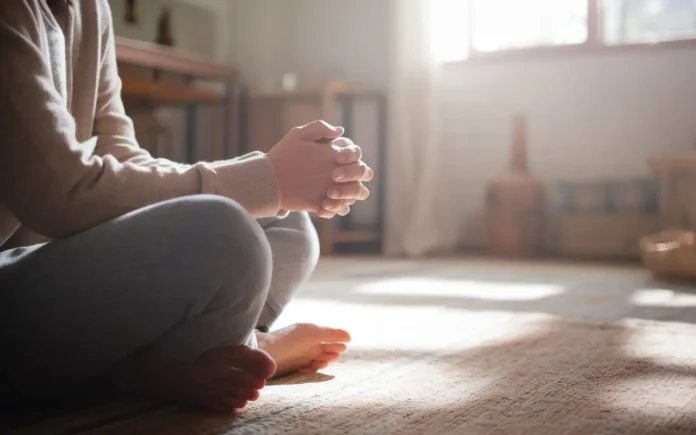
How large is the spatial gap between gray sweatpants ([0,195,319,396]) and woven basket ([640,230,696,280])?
156cm

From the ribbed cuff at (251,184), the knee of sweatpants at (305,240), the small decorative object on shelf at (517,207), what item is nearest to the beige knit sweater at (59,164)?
the ribbed cuff at (251,184)

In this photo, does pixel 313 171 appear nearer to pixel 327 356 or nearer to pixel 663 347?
pixel 327 356

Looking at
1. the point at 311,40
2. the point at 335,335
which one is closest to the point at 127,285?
the point at 335,335

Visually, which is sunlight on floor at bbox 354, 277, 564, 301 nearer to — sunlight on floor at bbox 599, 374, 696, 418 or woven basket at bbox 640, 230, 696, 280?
woven basket at bbox 640, 230, 696, 280

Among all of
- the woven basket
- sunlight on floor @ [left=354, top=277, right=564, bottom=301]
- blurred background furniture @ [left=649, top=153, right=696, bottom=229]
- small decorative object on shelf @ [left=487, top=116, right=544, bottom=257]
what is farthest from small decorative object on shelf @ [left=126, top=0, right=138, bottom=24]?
the woven basket

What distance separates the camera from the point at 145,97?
9.71 feet

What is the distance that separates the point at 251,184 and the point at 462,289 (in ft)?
3.88

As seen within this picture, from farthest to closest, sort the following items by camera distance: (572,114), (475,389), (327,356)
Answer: (572,114) < (327,356) < (475,389)

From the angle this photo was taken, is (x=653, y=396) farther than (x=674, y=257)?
No

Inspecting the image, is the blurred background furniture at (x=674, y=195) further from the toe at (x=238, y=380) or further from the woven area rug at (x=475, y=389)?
the toe at (x=238, y=380)

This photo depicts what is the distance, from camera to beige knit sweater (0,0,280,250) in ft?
1.99

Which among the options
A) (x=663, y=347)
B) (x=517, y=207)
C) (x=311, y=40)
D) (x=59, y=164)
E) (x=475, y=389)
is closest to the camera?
(x=59, y=164)

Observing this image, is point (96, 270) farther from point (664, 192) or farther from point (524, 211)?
point (524, 211)

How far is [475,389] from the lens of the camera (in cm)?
82
